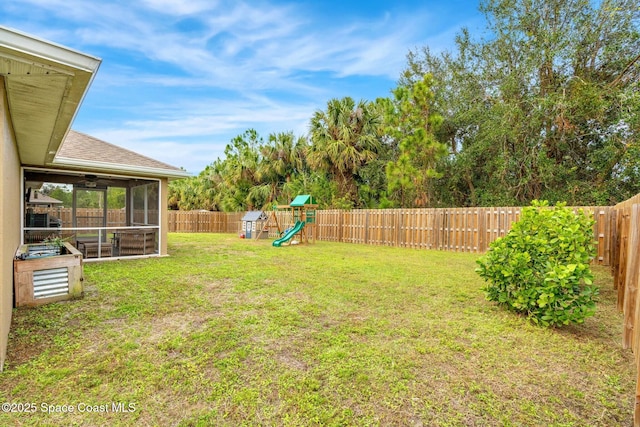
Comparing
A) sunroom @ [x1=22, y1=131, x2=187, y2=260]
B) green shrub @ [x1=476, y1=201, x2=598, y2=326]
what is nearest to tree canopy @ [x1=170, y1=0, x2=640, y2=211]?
green shrub @ [x1=476, y1=201, x2=598, y2=326]

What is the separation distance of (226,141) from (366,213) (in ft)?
55.4

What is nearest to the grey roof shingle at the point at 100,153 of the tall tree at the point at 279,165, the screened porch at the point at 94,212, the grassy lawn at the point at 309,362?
the screened porch at the point at 94,212

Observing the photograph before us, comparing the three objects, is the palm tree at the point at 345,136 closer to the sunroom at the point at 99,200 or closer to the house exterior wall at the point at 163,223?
the sunroom at the point at 99,200

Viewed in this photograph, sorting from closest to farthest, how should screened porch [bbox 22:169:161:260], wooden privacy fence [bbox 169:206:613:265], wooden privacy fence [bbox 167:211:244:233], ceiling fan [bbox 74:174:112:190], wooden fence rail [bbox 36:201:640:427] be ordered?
wooden fence rail [bbox 36:201:640:427], screened porch [bbox 22:169:161:260], wooden privacy fence [bbox 169:206:613:265], ceiling fan [bbox 74:174:112:190], wooden privacy fence [bbox 167:211:244:233]

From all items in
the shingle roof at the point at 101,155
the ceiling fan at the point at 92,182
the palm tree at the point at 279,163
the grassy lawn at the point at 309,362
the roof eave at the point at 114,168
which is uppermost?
the palm tree at the point at 279,163

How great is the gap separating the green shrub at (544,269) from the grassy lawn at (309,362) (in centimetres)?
24

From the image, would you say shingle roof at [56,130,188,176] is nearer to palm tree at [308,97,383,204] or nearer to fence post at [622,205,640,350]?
palm tree at [308,97,383,204]

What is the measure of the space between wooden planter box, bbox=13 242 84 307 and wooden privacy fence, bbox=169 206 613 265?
7860mm

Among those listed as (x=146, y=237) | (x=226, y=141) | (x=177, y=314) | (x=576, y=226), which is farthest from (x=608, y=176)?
(x=226, y=141)

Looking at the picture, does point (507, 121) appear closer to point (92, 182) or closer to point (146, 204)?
point (146, 204)

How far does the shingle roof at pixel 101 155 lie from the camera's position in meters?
7.54

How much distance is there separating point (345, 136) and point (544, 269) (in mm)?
13572

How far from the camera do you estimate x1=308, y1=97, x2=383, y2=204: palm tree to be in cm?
1630

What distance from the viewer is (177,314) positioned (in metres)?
4.07
